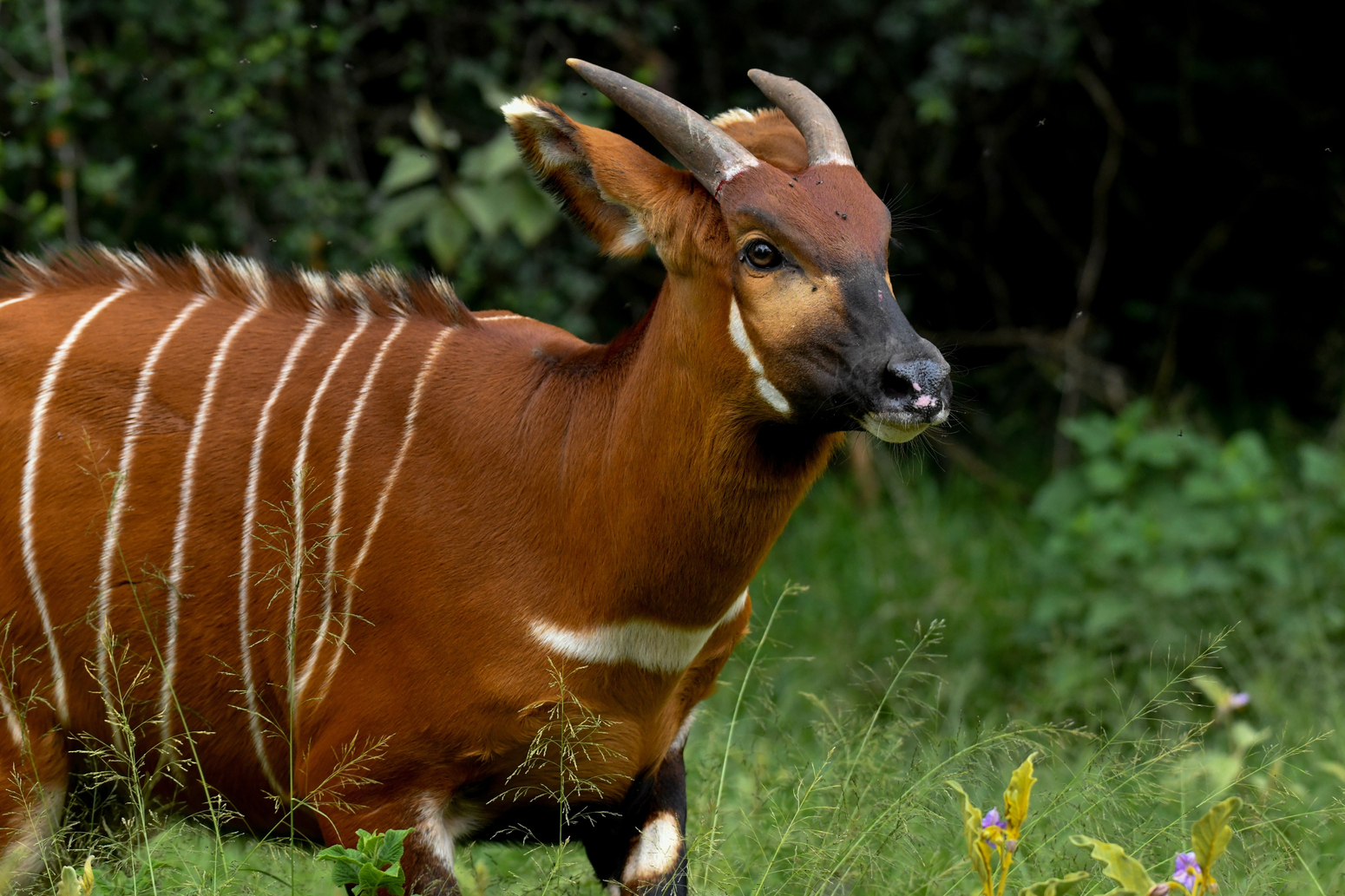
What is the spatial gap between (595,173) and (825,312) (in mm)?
561

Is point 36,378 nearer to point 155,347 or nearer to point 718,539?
point 155,347

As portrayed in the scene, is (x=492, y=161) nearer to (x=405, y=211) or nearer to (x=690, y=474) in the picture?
(x=405, y=211)

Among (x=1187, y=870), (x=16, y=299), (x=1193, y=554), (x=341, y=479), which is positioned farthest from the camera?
(x=1193, y=554)

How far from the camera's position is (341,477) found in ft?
9.84

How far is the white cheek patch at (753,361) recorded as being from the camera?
2.72 meters

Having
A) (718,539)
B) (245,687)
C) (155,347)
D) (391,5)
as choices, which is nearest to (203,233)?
(391,5)

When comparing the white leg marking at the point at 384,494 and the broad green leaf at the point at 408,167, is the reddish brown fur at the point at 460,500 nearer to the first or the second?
the white leg marking at the point at 384,494

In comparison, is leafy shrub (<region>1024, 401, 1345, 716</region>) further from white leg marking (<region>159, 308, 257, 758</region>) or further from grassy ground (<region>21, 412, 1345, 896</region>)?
white leg marking (<region>159, 308, 257, 758</region>)

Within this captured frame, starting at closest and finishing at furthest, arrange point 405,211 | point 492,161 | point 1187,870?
point 1187,870, point 492,161, point 405,211

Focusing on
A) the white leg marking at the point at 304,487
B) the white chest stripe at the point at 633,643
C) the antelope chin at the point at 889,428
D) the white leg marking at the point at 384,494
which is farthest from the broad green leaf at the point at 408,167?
the antelope chin at the point at 889,428

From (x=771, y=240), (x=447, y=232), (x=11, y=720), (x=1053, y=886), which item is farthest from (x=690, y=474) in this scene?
(x=447, y=232)

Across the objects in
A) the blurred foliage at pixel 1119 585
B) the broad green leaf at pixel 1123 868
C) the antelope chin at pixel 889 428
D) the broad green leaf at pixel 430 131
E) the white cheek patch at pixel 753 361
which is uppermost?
the white cheek patch at pixel 753 361

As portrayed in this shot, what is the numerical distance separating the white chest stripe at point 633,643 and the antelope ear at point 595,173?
76 cm

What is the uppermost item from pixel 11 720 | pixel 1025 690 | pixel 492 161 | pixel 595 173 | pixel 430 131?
pixel 595 173
